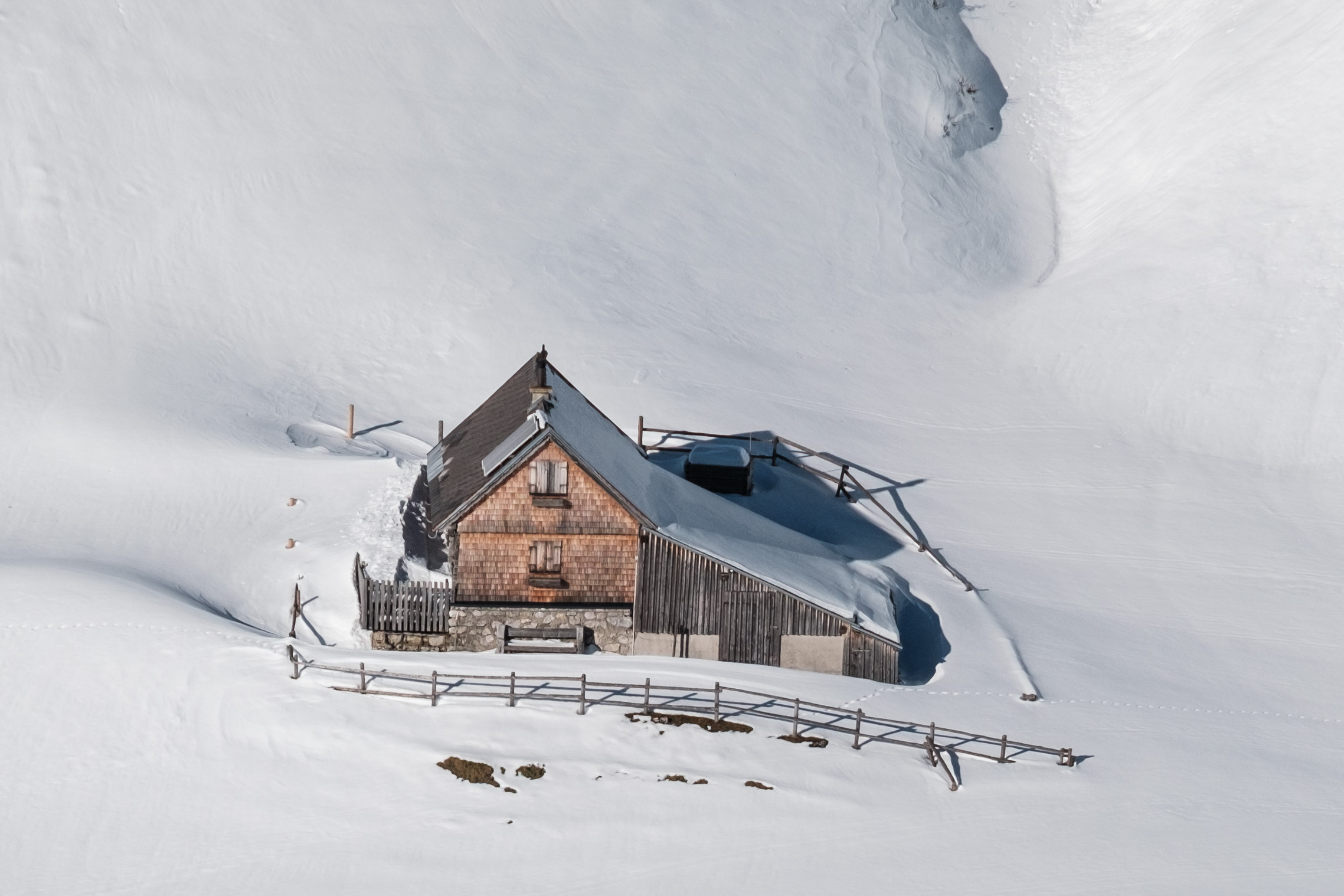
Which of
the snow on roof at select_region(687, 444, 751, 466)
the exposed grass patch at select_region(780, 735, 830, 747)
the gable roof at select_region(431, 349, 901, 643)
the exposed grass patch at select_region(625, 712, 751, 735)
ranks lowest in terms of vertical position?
the exposed grass patch at select_region(780, 735, 830, 747)

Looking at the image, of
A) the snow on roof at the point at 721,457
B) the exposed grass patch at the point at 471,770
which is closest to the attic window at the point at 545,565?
the exposed grass patch at the point at 471,770

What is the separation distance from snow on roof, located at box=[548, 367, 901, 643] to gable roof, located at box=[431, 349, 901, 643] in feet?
0.11

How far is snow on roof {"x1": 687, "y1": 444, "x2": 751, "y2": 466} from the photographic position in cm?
4222

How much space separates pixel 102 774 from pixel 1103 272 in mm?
39443

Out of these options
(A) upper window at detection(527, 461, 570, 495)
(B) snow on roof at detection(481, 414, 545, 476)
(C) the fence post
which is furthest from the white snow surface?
(B) snow on roof at detection(481, 414, 545, 476)

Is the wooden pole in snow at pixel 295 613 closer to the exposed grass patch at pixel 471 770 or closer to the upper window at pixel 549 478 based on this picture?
the upper window at pixel 549 478

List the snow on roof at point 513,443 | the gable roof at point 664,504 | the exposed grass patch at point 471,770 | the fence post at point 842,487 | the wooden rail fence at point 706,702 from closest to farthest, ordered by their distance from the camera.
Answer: the exposed grass patch at point 471,770 → the wooden rail fence at point 706,702 → the snow on roof at point 513,443 → the gable roof at point 664,504 → the fence post at point 842,487

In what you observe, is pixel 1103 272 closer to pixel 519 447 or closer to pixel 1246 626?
pixel 1246 626

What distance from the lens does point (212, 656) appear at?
31.7m

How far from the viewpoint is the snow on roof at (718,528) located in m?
34.0

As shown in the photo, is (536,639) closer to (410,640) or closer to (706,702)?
(410,640)

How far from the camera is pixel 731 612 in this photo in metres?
34.2

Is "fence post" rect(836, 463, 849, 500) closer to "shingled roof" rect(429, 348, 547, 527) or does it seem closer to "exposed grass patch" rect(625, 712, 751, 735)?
"shingled roof" rect(429, 348, 547, 527)

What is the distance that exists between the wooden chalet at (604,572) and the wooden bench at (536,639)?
1.4 inches
